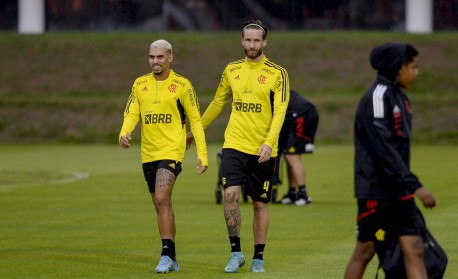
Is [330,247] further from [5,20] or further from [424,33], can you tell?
[5,20]

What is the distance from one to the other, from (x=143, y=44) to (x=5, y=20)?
8430 millimetres

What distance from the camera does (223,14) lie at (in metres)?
59.5

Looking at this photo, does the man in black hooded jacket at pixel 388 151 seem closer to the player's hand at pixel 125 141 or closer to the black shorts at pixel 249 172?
the black shorts at pixel 249 172

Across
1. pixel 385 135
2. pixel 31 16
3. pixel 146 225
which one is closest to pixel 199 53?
pixel 31 16

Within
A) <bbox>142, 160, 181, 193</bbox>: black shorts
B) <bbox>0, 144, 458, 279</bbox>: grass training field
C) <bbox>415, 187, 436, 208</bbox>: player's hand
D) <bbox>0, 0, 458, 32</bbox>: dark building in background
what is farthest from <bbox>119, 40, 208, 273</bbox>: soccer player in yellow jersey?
<bbox>0, 0, 458, 32</bbox>: dark building in background

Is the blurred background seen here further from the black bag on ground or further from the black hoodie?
the black hoodie

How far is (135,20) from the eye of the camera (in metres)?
60.5

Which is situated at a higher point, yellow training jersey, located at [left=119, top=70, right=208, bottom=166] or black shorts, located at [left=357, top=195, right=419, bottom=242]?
yellow training jersey, located at [left=119, top=70, right=208, bottom=166]

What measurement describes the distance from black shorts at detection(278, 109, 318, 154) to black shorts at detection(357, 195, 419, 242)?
37.5 ft

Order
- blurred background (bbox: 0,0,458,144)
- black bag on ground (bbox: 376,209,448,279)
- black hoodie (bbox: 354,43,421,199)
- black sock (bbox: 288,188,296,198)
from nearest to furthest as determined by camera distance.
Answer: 1. black hoodie (bbox: 354,43,421,199)
2. black bag on ground (bbox: 376,209,448,279)
3. black sock (bbox: 288,188,296,198)
4. blurred background (bbox: 0,0,458,144)

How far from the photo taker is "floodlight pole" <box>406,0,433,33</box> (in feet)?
193

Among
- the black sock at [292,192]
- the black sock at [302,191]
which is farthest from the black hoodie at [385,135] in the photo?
the black sock at [292,192]

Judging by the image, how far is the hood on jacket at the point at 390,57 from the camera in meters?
9.55

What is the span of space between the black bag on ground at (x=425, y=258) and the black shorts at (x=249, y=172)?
319 centimetres
